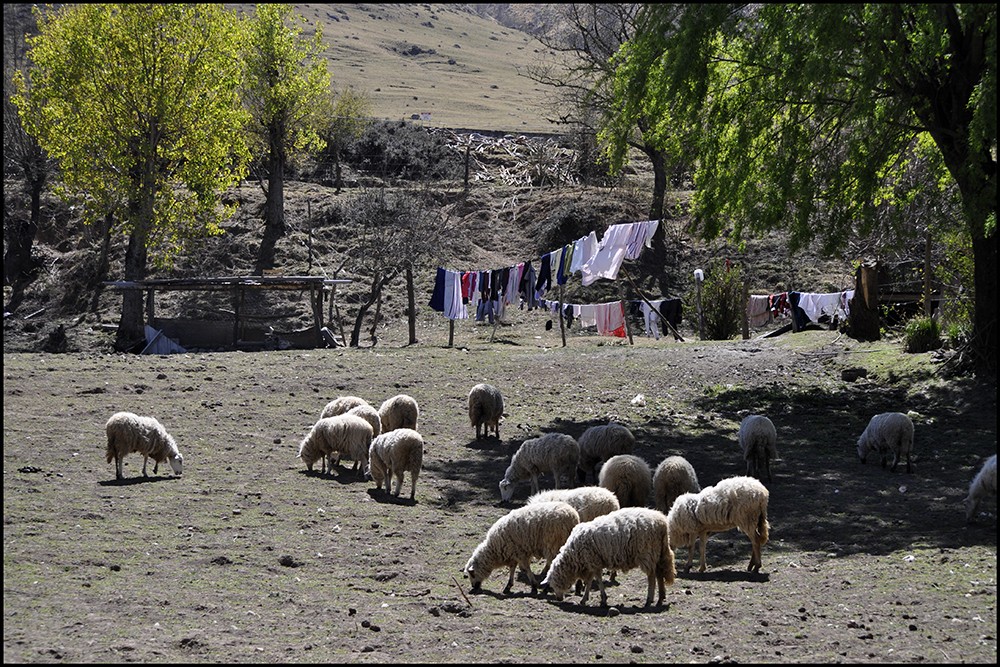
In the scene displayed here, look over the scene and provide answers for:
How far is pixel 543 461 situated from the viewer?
1220 centimetres

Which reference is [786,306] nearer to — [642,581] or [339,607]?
[642,581]

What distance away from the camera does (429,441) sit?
15.4 meters

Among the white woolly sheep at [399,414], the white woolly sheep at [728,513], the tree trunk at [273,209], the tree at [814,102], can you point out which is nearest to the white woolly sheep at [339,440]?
the white woolly sheep at [399,414]

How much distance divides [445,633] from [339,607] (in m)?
1.08

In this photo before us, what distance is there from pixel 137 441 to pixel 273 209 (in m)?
29.2

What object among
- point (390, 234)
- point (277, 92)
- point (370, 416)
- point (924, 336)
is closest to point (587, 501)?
point (370, 416)

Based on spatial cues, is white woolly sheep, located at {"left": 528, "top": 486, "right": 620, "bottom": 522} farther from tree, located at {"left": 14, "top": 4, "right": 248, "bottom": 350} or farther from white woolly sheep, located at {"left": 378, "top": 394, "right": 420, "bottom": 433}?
tree, located at {"left": 14, "top": 4, "right": 248, "bottom": 350}

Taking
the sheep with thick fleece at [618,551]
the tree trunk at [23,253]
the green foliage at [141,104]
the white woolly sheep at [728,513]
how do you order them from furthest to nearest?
the tree trunk at [23,253], the green foliage at [141,104], the white woolly sheep at [728,513], the sheep with thick fleece at [618,551]

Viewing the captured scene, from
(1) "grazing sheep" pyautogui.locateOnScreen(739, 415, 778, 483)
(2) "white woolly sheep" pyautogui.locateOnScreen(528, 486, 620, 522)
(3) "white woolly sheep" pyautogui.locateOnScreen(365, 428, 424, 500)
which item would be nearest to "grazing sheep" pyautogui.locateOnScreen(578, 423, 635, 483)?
(1) "grazing sheep" pyautogui.locateOnScreen(739, 415, 778, 483)

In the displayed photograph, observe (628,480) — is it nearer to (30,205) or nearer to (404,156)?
(30,205)

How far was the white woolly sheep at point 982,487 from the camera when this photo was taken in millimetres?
10164

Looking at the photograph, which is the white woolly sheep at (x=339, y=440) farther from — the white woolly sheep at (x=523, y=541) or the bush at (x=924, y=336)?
the bush at (x=924, y=336)

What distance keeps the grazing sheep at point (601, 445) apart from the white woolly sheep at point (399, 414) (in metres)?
3.01

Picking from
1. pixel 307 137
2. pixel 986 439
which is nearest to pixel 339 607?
pixel 986 439
